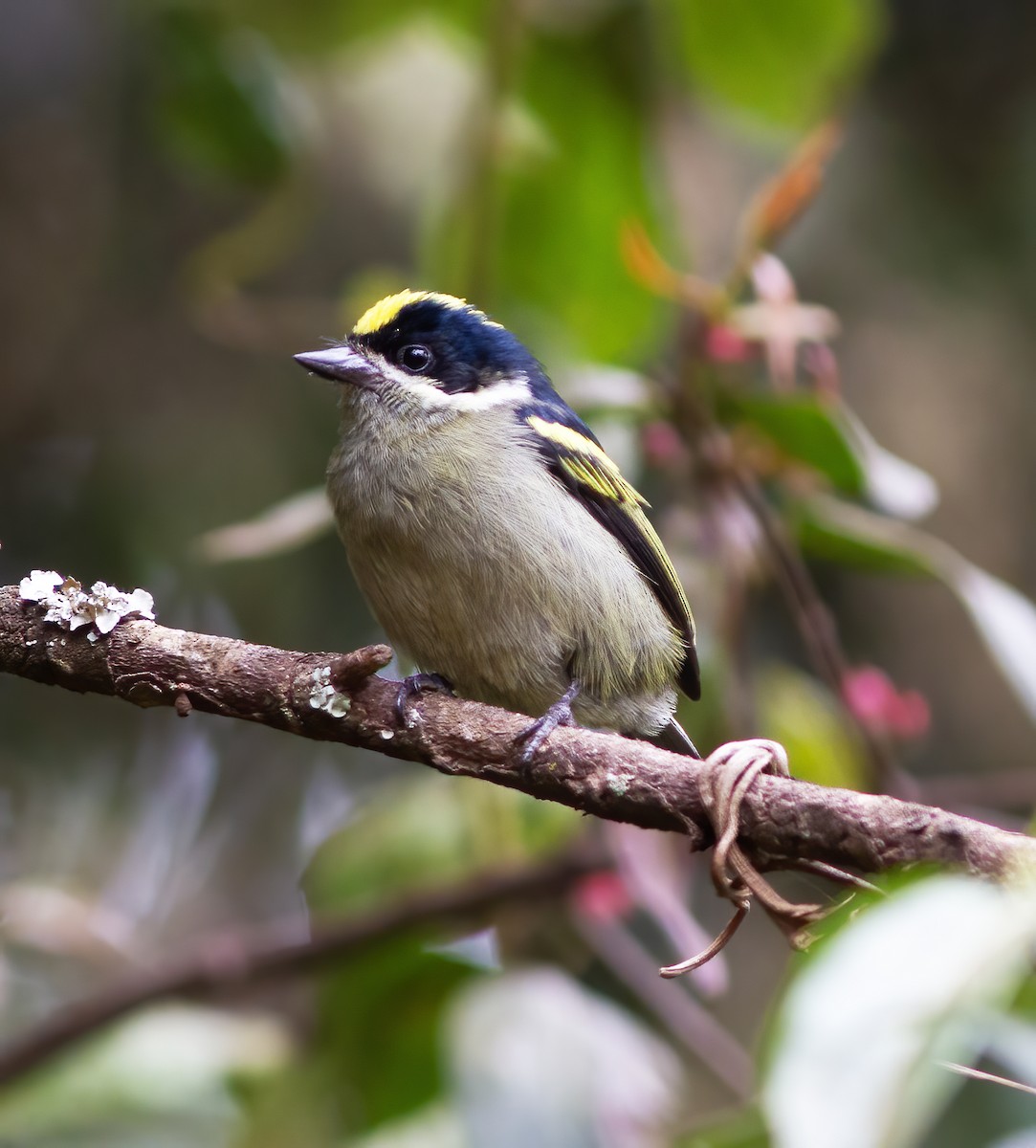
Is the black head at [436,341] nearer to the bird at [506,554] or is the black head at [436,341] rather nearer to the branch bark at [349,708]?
the bird at [506,554]

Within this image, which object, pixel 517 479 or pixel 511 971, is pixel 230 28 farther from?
pixel 511 971

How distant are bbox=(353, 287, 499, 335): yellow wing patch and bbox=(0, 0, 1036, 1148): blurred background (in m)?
A: 0.42

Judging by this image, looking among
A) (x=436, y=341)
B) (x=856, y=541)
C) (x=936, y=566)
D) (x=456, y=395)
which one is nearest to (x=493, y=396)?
(x=456, y=395)

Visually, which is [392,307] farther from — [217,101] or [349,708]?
[349,708]

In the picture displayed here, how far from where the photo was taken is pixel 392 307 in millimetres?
3270

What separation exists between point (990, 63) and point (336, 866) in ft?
13.2

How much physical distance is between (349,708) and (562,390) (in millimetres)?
1594

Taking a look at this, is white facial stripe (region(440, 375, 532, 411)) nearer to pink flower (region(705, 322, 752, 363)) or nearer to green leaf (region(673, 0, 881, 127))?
pink flower (region(705, 322, 752, 363))

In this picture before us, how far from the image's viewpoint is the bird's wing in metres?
2.97

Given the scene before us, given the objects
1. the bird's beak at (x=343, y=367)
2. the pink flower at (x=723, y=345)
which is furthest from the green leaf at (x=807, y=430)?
the bird's beak at (x=343, y=367)

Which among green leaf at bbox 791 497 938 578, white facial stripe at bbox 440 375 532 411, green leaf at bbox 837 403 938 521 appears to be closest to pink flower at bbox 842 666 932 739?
green leaf at bbox 791 497 938 578

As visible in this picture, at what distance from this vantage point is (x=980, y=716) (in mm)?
5160

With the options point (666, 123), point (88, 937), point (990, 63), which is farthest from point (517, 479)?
point (990, 63)

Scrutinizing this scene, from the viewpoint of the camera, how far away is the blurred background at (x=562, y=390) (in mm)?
3271
